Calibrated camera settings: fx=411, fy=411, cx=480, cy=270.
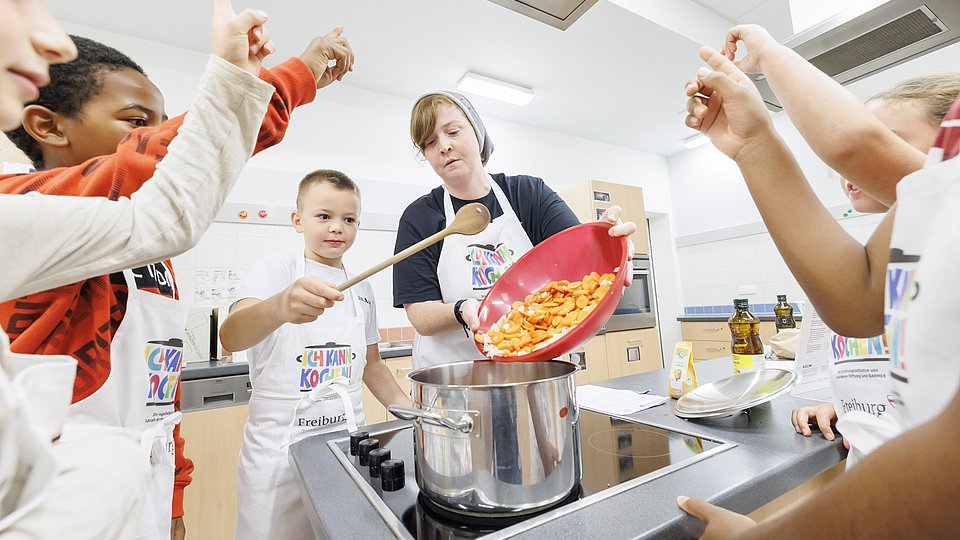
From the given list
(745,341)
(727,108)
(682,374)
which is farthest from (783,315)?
(727,108)

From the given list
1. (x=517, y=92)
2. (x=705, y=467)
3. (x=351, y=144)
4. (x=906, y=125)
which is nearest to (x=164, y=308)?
(x=705, y=467)

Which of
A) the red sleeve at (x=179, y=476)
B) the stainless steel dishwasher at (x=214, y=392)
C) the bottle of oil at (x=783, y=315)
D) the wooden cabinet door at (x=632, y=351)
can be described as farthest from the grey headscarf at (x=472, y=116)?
the wooden cabinet door at (x=632, y=351)

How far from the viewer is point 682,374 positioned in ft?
3.17

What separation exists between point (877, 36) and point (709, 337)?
2.77m

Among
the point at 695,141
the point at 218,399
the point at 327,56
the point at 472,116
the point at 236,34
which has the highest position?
the point at 695,141

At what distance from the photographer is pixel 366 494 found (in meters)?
0.56

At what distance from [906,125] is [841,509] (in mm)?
812

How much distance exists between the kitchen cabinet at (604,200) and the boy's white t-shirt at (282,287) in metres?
2.49

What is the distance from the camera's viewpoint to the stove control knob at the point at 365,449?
661mm

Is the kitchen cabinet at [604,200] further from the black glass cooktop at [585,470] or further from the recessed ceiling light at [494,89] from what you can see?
the black glass cooktop at [585,470]

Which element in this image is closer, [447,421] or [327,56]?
[447,421]

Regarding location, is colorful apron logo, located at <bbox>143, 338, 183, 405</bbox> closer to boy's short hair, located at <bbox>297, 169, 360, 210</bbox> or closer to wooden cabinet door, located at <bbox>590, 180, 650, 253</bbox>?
boy's short hair, located at <bbox>297, 169, 360, 210</bbox>

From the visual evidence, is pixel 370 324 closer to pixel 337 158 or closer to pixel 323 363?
pixel 323 363

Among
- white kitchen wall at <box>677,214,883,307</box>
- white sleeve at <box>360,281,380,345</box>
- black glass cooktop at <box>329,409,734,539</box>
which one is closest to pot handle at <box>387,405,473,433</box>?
black glass cooktop at <box>329,409,734,539</box>
